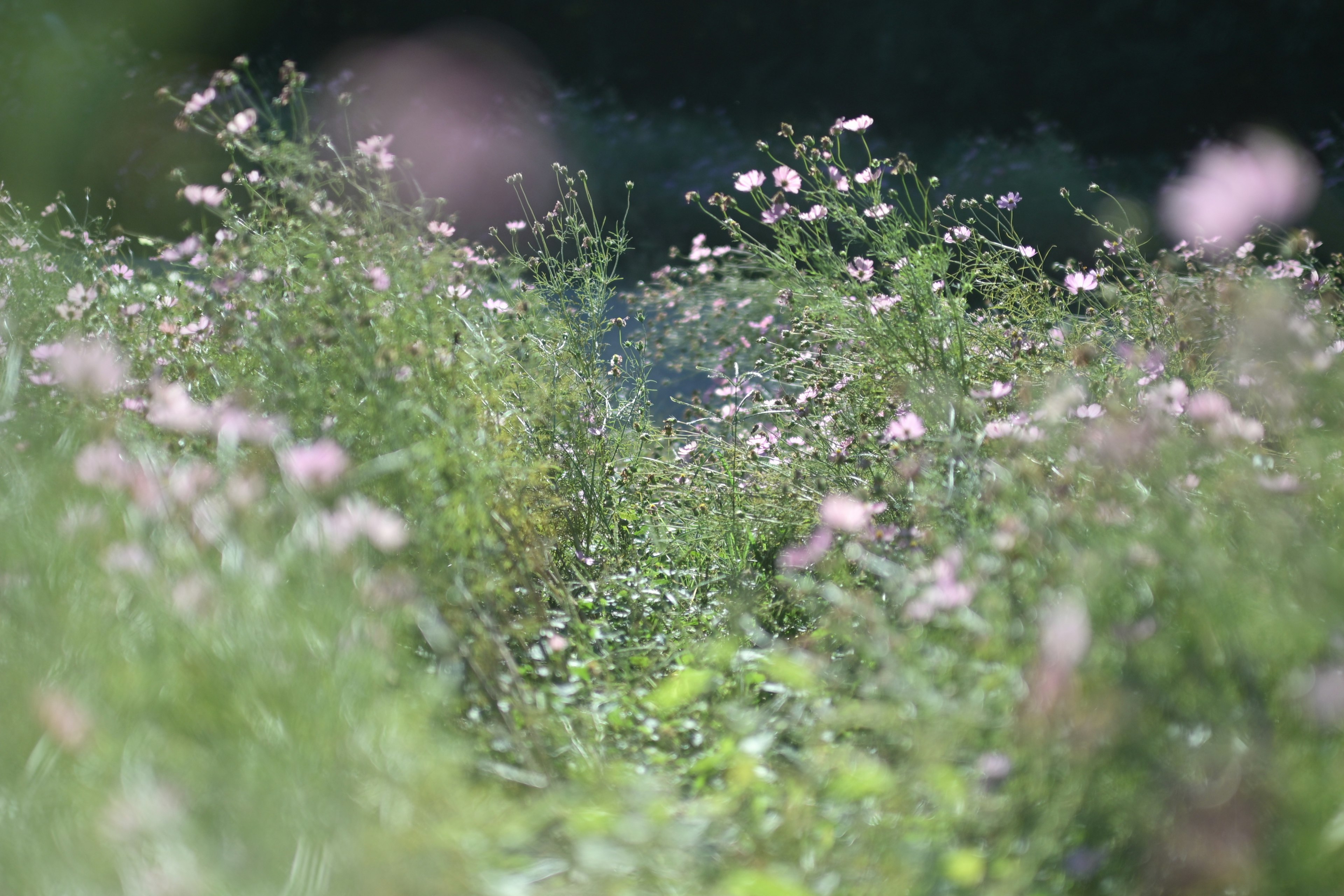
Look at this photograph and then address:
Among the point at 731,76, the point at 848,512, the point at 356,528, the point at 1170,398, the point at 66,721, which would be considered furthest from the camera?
the point at 731,76

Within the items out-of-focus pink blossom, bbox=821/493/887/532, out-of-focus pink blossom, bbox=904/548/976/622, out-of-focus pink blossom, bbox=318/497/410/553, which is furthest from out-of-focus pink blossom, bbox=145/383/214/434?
out-of-focus pink blossom, bbox=904/548/976/622

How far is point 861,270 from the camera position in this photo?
229cm

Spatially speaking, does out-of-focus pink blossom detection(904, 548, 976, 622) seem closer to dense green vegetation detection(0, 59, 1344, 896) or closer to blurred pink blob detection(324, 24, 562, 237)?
dense green vegetation detection(0, 59, 1344, 896)

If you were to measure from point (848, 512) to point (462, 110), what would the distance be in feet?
26.4

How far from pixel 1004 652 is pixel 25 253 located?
108 inches

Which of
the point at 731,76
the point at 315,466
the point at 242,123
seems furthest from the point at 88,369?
the point at 731,76

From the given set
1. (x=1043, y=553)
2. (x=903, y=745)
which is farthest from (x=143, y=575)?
Result: (x=1043, y=553)

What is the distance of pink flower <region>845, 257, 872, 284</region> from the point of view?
2.24m

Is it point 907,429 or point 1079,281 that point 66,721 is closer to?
point 907,429

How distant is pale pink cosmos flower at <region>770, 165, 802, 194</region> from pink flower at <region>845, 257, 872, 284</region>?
0.22 m

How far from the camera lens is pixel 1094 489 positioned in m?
1.69

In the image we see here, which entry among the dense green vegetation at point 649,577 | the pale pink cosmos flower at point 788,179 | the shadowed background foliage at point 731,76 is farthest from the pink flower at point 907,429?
the shadowed background foliage at point 731,76

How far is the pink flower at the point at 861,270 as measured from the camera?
2236 mm

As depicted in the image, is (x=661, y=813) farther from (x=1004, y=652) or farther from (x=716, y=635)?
(x=716, y=635)
